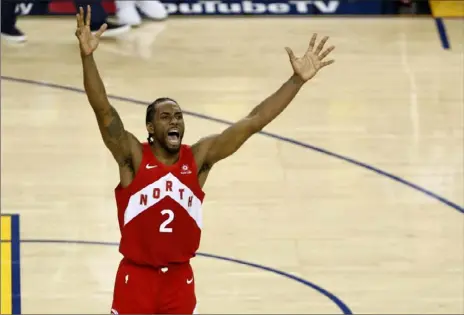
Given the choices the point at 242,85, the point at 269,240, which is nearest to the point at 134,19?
the point at 242,85

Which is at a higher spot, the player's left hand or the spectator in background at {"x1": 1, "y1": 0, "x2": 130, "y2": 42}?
the player's left hand

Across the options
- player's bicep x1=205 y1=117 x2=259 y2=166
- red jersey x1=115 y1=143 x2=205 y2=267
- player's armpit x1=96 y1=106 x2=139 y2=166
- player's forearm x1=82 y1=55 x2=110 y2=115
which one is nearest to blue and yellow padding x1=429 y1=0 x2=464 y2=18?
player's bicep x1=205 y1=117 x2=259 y2=166

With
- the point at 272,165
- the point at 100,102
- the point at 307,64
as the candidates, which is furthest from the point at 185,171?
the point at 272,165

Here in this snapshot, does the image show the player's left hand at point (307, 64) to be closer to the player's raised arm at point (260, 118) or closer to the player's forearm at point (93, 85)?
the player's raised arm at point (260, 118)

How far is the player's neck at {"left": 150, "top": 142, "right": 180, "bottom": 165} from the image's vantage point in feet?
18.9

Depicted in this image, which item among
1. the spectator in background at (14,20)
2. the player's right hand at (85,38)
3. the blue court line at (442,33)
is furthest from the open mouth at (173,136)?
the blue court line at (442,33)

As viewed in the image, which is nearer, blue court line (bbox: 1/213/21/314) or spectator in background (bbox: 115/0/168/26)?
blue court line (bbox: 1/213/21/314)

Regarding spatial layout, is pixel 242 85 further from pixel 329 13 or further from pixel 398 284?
pixel 398 284

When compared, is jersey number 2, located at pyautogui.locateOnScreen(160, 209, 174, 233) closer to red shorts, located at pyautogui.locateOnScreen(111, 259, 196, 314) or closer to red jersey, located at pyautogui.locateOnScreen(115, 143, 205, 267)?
red jersey, located at pyautogui.locateOnScreen(115, 143, 205, 267)

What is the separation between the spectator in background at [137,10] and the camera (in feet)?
46.3

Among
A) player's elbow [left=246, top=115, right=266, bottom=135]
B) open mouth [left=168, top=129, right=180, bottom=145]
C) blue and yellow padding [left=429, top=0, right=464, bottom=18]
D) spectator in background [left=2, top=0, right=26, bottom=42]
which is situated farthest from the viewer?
blue and yellow padding [left=429, top=0, right=464, bottom=18]

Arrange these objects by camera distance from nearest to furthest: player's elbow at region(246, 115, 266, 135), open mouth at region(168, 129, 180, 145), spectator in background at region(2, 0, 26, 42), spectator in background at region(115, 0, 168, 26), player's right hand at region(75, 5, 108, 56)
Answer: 1. player's right hand at region(75, 5, 108, 56)
2. open mouth at region(168, 129, 180, 145)
3. player's elbow at region(246, 115, 266, 135)
4. spectator in background at region(2, 0, 26, 42)
5. spectator in background at region(115, 0, 168, 26)

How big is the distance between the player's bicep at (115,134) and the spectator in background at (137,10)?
8.54 m

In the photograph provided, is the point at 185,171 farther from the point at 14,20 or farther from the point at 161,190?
the point at 14,20
